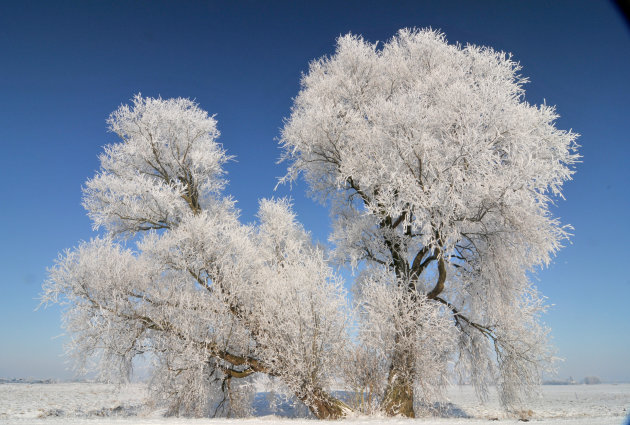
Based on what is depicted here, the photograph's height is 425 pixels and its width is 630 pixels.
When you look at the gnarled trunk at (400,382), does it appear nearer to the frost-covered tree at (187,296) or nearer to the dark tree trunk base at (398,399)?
the dark tree trunk base at (398,399)

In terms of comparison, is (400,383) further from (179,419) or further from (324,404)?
(179,419)

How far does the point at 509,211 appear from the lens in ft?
33.2

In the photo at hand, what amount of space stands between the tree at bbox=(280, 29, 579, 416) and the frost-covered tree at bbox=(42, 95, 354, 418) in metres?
1.84

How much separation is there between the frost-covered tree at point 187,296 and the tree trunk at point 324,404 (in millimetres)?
33

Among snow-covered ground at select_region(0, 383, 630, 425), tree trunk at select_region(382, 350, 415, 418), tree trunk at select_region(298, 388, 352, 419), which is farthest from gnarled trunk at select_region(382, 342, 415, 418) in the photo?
tree trunk at select_region(298, 388, 352, 419)

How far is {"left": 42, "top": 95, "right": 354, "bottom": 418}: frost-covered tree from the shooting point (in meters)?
9.76

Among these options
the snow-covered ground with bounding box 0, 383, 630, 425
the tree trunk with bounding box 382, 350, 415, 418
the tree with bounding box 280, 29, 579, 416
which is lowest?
the snow-covered ground with bounding box 0, 383, 630, 425

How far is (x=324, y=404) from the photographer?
1005cm

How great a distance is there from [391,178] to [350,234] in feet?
10.2

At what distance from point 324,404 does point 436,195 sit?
577 centimetres

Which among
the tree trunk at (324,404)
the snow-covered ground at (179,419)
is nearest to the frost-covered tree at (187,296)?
the tree trunk at (324,404)

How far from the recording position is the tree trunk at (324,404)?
988 cm

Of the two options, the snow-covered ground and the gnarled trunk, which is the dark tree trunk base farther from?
the snow-covered ground

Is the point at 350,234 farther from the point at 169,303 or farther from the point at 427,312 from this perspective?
the point at 169,303
